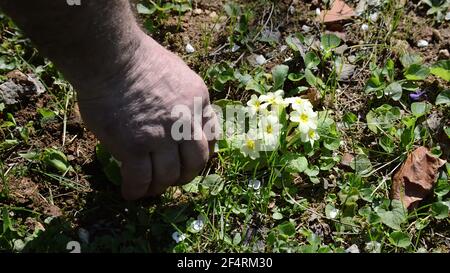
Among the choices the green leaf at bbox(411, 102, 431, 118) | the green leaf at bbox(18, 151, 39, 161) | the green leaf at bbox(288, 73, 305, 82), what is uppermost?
the green leaf at bbox(288, 73, 305, 82)

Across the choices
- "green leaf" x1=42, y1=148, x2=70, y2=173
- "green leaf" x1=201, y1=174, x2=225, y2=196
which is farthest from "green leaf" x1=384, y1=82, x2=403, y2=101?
"green leaf" x1=42, y1=148, x2=70, y2=173

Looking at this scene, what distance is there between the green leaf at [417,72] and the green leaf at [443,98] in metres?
0.10

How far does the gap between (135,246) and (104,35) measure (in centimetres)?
72

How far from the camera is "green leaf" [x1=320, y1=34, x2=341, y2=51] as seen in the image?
2.57 m

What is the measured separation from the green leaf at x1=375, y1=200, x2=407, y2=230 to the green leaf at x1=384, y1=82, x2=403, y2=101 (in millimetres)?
468

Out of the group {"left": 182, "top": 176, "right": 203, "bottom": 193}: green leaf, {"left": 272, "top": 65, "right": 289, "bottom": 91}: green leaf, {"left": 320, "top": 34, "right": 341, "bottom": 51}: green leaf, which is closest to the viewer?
{"left": 182, "top": 176, "right": 203, "bottom": 193}: green leaf

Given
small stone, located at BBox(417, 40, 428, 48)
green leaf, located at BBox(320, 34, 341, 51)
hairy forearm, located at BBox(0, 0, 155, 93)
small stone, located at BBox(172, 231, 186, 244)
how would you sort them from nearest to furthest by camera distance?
hairy forearm, located at BBox(0, 0, 155, 93) → small stone, located at BBox(172, 231, 186, 244) → green leaf, located at BBox(320, 34, 341, 51) → small stone, located at BBox(417, 40, 428, 48)

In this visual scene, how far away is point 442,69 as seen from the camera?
8.19 ft

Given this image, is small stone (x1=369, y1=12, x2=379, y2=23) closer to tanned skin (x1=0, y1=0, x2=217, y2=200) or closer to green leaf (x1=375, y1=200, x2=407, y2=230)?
green leaf (x1=375, y1=200, x2=407, y2=230)

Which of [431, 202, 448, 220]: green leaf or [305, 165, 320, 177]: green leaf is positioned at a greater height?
[305, 165, 320, 177]: green leaf

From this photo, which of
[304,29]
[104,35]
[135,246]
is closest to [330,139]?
[304,29]

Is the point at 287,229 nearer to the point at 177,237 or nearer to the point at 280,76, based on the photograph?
the point at 177,237

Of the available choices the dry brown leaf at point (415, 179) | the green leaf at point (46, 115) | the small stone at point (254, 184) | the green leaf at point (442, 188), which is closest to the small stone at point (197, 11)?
the green leaf at point (46, 115)

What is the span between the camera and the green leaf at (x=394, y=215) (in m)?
2.16
